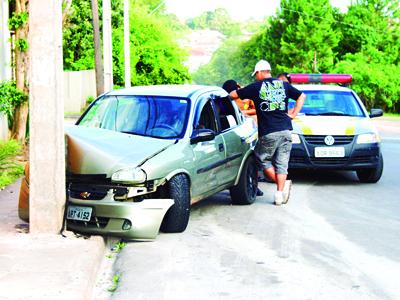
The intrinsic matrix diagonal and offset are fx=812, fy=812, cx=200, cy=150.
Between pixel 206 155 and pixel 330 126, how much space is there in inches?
153

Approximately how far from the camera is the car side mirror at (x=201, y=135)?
28.8 feet

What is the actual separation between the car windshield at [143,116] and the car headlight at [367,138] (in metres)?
4.03

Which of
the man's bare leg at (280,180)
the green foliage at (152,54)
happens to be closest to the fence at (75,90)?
the green foliage at (152,54)

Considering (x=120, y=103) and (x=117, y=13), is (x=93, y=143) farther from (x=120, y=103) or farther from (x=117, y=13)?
(x=117, y=13)

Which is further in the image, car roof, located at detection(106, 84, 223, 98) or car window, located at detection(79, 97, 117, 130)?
car roof, located at detection(106, 84, 223, 98)

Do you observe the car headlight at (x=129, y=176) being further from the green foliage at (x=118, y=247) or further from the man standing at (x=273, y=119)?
the man standing at (x=273, y=119)

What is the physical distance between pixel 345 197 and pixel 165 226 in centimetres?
373

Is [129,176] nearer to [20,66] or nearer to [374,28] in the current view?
[20,66]

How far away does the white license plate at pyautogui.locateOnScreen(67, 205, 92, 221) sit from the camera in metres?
7.86

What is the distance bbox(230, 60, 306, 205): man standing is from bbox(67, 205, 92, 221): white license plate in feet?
10.1

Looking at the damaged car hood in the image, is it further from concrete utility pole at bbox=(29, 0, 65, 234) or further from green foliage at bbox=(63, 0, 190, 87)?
green foliage at bbox=(63, 0, 190, 87)

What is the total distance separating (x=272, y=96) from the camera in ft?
33.1

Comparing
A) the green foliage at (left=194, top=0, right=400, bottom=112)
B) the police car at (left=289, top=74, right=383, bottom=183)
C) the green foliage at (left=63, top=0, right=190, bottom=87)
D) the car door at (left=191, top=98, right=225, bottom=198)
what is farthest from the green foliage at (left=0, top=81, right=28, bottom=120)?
Answer: the green foliage at (left=194, top=0, right=400, bottom=112)

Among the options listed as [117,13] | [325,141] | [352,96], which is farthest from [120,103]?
[117,13]
